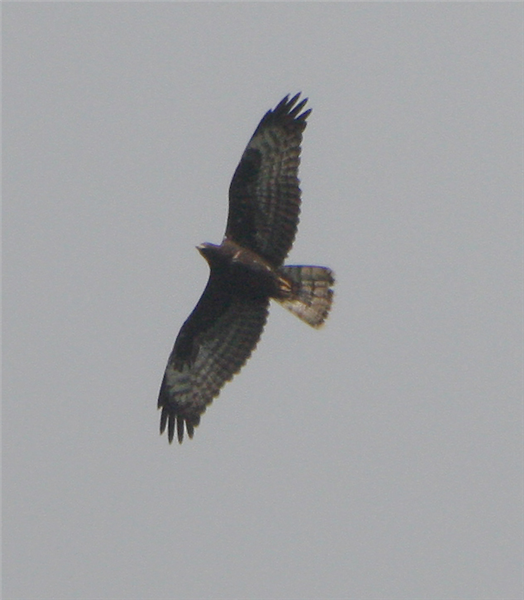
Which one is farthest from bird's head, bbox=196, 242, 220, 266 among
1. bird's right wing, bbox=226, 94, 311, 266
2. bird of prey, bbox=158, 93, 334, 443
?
bird's right wing, bbox=226, 94, 311, 266

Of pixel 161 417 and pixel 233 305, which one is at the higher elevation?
pixel 233 305

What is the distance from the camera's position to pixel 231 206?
13727mm

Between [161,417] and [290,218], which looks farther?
[161,417]

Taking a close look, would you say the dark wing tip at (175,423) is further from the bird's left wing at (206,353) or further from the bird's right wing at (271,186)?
the bird's right wing at (271,186)

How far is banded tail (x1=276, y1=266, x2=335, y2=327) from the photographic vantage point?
1406 centimetres

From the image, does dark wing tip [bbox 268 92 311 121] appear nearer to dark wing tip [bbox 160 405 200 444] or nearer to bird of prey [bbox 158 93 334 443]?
bird of prey [bbox 158 93 334 443]

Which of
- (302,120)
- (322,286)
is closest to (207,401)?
(322,286)

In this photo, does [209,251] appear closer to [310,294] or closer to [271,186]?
[271,186]

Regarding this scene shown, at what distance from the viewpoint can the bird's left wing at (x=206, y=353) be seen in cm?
1425

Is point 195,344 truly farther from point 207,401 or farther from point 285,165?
point 285,165

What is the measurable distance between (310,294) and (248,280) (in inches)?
28.5

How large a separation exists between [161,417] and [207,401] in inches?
18.7

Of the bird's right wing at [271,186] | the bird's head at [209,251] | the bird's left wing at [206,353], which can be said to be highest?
the bird's right wing at [271,186]

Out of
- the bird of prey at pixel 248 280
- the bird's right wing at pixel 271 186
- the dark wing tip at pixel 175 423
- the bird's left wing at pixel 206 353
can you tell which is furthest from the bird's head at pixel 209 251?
the dark wing tip at pixel 175 423
